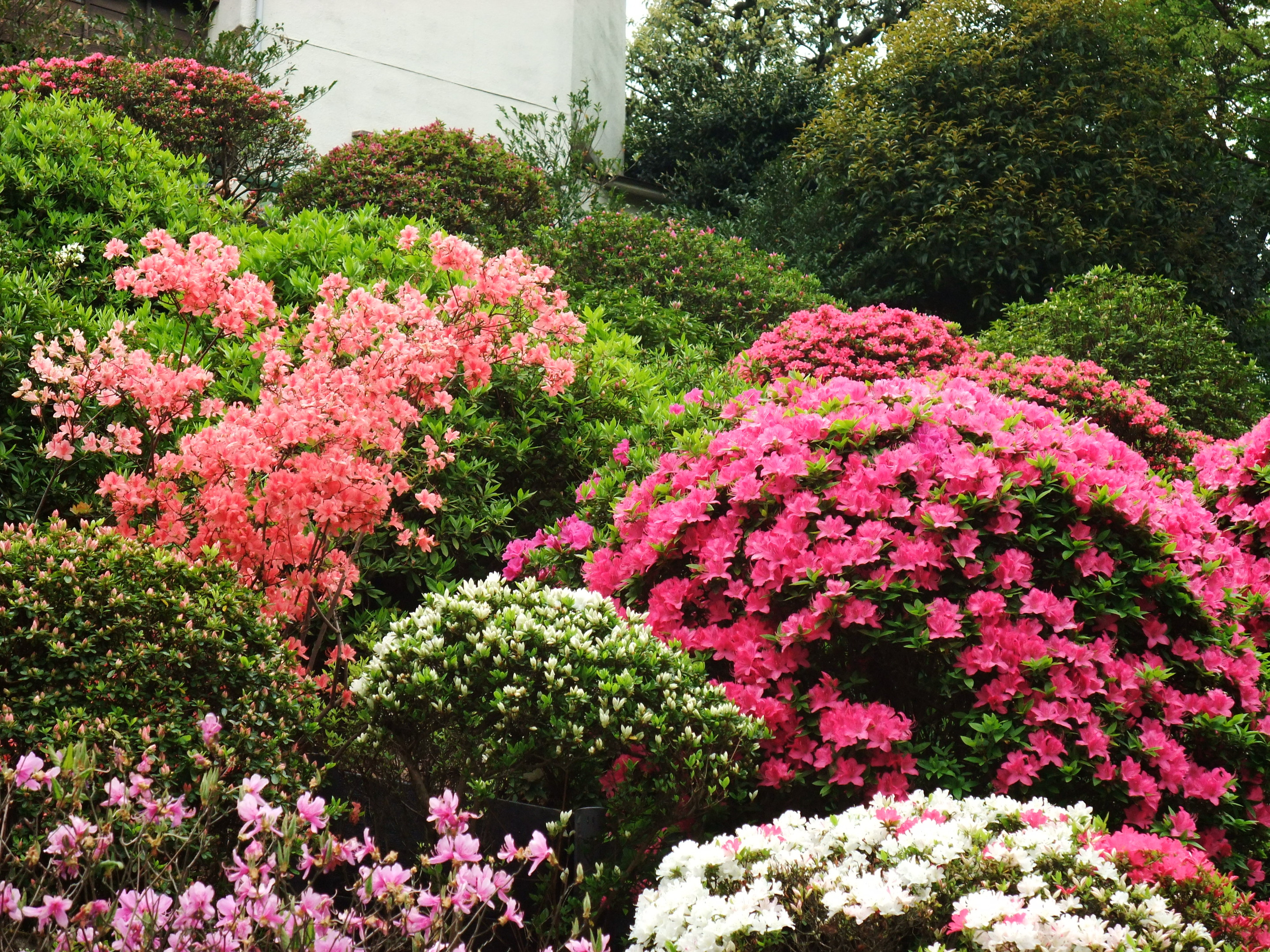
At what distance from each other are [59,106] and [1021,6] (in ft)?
44.2

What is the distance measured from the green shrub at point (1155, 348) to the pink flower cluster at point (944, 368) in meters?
1.36

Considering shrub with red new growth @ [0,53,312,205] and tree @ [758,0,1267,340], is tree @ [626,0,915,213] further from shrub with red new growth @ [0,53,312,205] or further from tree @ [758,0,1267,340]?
shrub with red new growth @ [0,53,312,205]

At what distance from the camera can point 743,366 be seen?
26.1ft

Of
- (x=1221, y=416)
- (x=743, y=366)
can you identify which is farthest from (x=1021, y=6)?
(x=743, y=366)

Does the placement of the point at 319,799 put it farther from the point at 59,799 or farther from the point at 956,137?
the point at 956,137

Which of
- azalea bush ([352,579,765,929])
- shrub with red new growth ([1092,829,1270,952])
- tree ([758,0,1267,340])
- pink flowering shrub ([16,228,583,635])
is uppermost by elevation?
tree ([758,0,1267,340])

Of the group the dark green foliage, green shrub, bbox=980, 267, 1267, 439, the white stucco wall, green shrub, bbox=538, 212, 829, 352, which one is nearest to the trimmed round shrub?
green shrub, bbox=538, 212, 829, 352

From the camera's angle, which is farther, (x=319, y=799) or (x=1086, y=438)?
(x=1086, y=438)

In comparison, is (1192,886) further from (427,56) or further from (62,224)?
(427,56)

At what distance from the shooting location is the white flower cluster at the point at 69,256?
239 inches

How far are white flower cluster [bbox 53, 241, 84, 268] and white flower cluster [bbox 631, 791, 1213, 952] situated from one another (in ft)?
17.0

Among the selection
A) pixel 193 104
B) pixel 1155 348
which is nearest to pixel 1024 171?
pixel 1155 348

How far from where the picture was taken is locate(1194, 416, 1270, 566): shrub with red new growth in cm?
502

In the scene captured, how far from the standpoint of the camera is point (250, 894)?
223 cm
